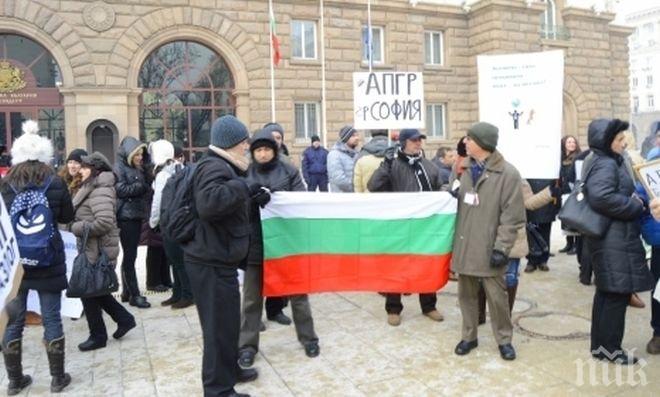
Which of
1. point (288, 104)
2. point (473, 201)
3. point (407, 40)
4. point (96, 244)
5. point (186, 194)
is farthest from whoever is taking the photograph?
point (407, 40)

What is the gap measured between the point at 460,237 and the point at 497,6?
1913 centimetres

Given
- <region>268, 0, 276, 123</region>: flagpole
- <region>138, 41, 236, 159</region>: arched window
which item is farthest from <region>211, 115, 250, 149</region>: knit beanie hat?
<region>138, 41, 236, 159</region>: arched window

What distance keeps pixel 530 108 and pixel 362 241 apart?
2024 millimetres

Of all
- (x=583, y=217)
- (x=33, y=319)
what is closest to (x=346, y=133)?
(x=583, y=217)

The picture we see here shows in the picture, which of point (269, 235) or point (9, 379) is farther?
point (269, 235)

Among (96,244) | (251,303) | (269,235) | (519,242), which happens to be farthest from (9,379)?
(519,242)

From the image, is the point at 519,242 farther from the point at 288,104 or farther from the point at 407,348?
the point at 288,104

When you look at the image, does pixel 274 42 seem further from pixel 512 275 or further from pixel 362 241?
pixel 512 275

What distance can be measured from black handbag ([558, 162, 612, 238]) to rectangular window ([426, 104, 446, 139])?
18057mm

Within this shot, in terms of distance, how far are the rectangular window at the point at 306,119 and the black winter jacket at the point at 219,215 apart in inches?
638

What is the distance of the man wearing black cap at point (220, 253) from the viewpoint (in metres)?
3.74

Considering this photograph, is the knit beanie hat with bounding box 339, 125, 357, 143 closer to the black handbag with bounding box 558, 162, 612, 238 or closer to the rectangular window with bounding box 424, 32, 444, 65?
the black handbag with bounding box 558, 162, 612, 238

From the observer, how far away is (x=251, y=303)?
4875 mm

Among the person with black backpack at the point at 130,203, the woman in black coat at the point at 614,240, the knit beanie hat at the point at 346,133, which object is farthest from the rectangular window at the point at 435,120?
the woman in black coat at the point at 614,240
